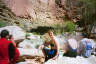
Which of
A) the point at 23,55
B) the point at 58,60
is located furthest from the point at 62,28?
the point at 23,55

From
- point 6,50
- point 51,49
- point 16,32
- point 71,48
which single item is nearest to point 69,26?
point 71,48

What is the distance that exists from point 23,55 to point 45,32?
475 millimetres

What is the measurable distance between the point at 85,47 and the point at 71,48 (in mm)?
A: 265

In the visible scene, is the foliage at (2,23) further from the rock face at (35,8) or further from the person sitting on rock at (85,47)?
the person sitting on rock at (85,47)

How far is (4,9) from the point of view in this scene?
9.62 feet

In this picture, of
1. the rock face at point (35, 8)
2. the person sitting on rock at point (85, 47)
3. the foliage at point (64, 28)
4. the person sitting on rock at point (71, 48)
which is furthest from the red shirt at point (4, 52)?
the person sitting on rock at point (85, 47)

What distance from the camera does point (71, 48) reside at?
3.07 metres

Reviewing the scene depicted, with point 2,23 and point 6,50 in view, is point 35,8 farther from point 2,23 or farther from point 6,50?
point 6,50

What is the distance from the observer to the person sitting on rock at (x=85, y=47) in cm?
317

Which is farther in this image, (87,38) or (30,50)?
(87,38)

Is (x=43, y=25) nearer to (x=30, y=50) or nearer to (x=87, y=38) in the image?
(x=30, y=50)

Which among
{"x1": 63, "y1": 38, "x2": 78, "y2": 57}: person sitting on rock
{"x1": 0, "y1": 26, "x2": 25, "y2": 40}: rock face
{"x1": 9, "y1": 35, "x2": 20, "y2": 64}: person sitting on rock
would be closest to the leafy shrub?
{"x1": 63, "y1": 38, "x2": 78, "y2": 57}: person sitting on rock

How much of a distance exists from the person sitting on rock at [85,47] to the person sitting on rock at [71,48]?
12 centimetres

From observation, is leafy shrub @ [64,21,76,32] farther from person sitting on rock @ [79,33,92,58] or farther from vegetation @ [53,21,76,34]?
person sitting on rock @ [79,33,92,58]
